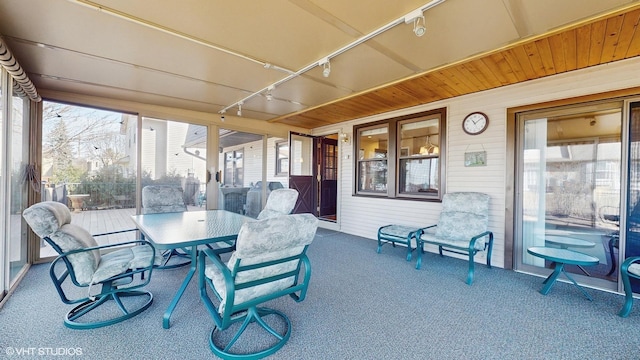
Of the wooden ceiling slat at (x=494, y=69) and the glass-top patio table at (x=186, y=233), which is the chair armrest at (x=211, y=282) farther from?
the wooden ceiling slat at (x=494, y=69)

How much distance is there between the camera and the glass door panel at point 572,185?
3.01m

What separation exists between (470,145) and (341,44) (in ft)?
8.89

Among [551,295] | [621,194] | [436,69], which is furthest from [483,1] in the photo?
[551,295]

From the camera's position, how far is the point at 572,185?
10.7 ft

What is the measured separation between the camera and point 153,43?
2525mm

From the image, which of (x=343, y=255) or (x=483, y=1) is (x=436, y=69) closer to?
(x=483, y=1)

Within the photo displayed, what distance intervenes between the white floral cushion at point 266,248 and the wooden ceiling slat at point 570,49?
290 centimetres

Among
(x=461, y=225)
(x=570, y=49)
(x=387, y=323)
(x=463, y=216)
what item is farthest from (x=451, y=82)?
(x=387, y=323)

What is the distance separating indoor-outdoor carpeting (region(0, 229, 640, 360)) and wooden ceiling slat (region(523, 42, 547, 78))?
8.51 ft

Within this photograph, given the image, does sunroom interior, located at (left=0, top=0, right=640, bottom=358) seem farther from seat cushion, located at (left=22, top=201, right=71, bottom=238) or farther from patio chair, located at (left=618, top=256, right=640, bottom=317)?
seat cushion, located at (left=22, top=201, right=71, bottom=238)

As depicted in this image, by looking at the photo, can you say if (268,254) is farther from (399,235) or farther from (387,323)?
(399,235)

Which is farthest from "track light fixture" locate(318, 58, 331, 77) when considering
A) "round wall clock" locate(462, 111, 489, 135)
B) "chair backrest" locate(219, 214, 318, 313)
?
"round wall clock" locate(462, 111, 489, 135)

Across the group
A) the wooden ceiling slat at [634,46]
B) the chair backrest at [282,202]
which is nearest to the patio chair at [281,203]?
the chair backrest at [282,202]

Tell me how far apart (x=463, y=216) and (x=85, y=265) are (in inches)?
172
